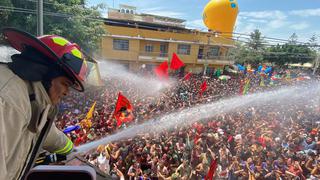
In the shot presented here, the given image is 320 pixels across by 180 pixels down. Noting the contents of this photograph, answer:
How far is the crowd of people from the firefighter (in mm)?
3040

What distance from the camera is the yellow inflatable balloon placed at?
33156 millimetres

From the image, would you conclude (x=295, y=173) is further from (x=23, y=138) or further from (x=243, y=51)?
(x=243, y=51)

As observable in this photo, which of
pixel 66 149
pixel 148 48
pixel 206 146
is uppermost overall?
pixel 148 48

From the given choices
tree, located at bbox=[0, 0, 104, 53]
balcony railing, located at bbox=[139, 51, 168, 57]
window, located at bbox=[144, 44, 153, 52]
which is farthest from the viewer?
window, located at bbox=[144, 44, 153, 52]

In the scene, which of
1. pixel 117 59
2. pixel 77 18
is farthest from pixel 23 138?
pixel 117 59

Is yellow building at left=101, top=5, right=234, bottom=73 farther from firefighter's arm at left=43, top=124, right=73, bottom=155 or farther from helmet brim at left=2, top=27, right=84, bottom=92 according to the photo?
helmet brim at left=2, top=27, right=84, bottom=92

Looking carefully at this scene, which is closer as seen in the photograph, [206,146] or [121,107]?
[206,146]

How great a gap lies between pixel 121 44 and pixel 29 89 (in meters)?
27.7

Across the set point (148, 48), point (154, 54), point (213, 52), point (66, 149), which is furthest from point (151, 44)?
point (66, 149)

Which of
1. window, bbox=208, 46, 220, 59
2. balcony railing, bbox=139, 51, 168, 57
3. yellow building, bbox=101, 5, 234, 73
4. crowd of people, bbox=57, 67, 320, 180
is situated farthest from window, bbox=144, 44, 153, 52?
crowd of people, bbox=57, 67, 320, 180

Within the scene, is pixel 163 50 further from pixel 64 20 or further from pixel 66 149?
pixel 66 149

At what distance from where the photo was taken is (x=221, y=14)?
33281 mm

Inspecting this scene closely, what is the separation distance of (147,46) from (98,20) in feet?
49.3

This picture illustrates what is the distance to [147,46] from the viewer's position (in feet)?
97.1
